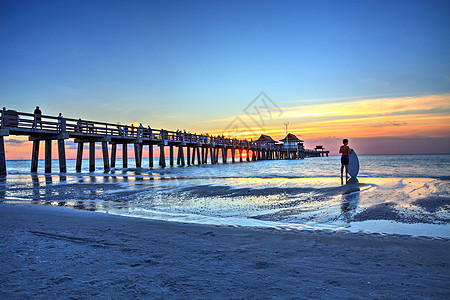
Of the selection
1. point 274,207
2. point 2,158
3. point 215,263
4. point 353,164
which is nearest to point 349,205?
point 274,207

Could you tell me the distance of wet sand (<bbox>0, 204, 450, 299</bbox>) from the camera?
2.51m

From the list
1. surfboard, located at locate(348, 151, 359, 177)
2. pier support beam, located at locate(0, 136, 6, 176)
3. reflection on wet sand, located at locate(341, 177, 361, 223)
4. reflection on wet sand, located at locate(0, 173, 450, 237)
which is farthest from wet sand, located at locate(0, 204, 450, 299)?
pier support beam, located at locate(0, 136, 6, 176)

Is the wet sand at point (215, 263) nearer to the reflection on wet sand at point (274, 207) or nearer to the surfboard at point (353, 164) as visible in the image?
the reflection on wet sand at point (274, 207)

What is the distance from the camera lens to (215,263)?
10.5ft

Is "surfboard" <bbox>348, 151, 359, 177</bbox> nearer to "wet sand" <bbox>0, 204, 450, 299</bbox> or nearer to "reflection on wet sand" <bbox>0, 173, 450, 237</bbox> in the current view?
"reflection on wet sand" <bbox>0, 173, 450, 237</bbox>

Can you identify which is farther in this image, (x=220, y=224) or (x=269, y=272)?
(x=220, y=224)

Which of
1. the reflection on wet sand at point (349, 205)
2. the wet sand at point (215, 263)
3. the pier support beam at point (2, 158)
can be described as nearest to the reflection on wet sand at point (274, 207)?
the reflection on wet sand at point (349, 205)

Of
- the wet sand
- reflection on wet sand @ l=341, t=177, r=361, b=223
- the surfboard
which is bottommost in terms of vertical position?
reflection on wet sand @ l=341, t=177, r=361, b=223

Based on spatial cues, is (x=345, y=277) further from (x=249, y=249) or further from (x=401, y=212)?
(x=401, y=212)

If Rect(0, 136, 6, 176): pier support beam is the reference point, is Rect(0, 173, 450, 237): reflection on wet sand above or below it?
below

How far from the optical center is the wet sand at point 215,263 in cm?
251

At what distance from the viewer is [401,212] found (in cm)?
662

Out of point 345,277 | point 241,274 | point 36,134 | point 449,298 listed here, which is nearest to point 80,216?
point 241,274

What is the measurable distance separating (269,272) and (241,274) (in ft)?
0.90
